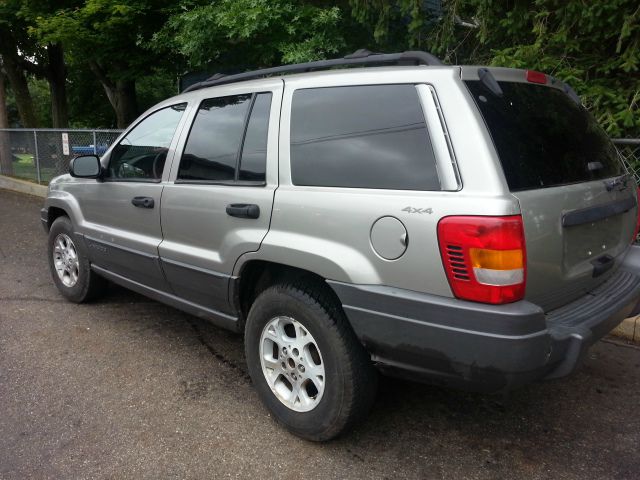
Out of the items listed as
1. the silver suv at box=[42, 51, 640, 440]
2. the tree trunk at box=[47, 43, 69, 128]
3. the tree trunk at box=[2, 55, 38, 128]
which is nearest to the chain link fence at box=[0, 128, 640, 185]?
the tree trunk at box=[2, 55, 38, 128]

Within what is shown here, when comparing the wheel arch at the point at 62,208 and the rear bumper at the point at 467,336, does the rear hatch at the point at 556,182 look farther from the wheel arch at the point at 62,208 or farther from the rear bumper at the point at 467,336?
the wheel arch at the point at 62,208

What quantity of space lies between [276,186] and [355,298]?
791 millimetres

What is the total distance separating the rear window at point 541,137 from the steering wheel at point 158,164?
7.07 ft

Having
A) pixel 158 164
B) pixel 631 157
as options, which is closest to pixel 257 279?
pixel 158 164

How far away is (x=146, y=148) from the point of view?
394 centimetres

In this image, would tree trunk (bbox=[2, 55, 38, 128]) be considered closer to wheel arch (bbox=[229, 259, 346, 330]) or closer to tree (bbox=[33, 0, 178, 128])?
tree (bbox=[33, 0, 178, 128])

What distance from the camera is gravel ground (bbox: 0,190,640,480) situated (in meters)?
2.63

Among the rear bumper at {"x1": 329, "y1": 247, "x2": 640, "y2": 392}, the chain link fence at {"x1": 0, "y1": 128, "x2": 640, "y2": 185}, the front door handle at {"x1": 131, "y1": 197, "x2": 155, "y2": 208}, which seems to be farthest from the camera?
the chain link fence at {"x1": 0, "y1": 128, "x2": 640, "y2": 185}

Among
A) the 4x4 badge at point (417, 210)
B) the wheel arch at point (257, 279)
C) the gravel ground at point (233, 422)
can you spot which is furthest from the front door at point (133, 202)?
the 4x4 badge at point (417, 210)

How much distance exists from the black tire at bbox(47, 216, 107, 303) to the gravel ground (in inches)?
21.4

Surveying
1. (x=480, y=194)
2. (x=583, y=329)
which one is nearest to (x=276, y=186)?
(x=480, y=194)

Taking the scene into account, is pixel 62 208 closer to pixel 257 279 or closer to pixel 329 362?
pixel 257 279

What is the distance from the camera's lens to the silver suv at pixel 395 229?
2197mm

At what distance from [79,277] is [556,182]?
3.92m
